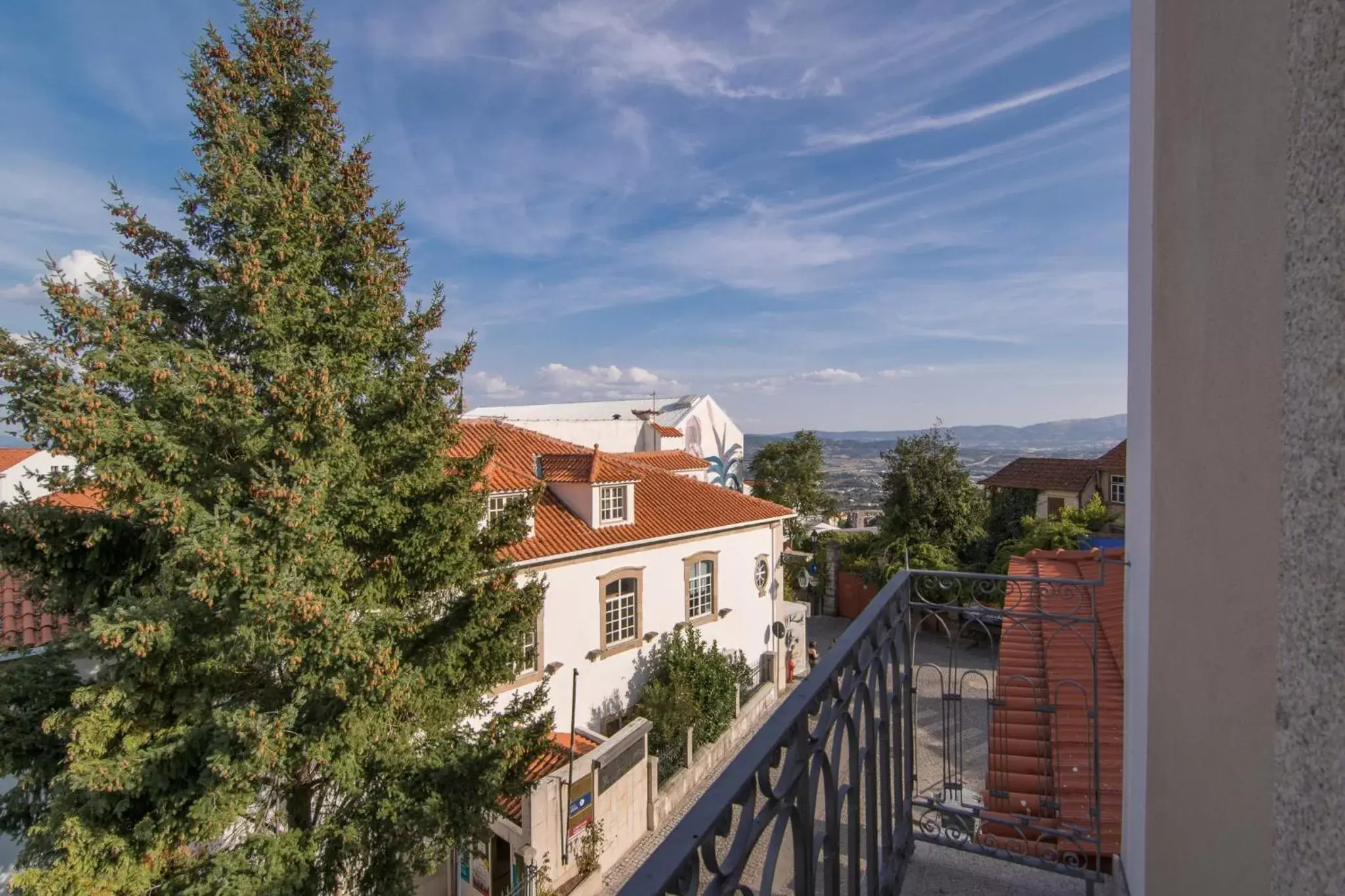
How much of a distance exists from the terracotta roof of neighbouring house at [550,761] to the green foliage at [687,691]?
1511 mm

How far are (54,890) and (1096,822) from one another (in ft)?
26.2

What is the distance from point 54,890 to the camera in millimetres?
5352

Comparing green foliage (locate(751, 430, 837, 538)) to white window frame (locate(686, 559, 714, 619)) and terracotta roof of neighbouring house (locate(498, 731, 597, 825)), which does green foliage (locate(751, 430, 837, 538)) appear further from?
terracotta roof of neighbouring house (locate(498, 731, 597, 825))

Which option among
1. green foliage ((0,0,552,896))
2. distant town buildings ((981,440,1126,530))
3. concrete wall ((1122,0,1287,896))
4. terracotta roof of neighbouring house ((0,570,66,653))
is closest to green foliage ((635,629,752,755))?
green foliage ((0,0,552,896))

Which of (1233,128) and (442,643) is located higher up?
(1233,128)

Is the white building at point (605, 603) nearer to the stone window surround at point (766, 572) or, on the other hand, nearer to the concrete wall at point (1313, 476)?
the stone window surround at point (766, 572)

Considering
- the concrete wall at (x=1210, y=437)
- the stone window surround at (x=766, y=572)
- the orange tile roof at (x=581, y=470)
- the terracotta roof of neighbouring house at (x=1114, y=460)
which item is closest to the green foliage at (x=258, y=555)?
the orange tile roof at (x=581, y=470)

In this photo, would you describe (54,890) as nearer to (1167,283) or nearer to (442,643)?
(442,643)

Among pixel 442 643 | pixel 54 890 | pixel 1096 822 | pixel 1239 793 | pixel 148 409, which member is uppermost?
pixel 148 409

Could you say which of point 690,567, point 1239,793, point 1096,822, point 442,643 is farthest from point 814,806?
point 690,567

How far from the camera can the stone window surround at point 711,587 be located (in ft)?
48.8

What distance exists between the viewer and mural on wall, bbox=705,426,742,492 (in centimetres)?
3828

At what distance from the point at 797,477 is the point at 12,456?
101ft

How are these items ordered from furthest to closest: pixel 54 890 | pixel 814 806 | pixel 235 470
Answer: pixel 235 470, pixel 54 890, pixel 814 806
